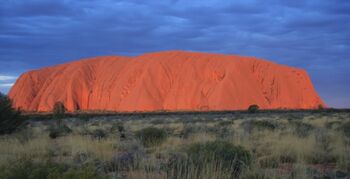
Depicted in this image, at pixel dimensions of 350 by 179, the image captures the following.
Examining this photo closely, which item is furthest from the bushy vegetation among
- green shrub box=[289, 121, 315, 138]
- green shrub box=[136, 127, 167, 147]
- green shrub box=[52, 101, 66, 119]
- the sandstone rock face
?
the sandstone rock face

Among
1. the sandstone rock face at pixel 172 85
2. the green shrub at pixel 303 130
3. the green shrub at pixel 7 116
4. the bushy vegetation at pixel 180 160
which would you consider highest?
the sandstone rock face at pixel 172 85

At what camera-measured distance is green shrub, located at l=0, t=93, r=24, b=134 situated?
1721cm

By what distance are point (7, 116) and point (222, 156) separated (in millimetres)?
11766

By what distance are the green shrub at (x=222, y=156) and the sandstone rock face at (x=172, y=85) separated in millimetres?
75450

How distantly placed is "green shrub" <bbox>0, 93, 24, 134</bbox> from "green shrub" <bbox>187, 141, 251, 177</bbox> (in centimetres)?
1027

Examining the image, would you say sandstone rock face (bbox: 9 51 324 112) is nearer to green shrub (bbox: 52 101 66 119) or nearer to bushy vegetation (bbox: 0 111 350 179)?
green shrub (bbox: 52 101 66 119)

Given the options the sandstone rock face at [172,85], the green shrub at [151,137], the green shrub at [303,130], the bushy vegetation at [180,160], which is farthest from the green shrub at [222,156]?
the sandstone rock face at [172,85]

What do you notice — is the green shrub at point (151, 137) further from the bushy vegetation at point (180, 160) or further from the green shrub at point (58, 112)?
the green shrub at point (58, 112)

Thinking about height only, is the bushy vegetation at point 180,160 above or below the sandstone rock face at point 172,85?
below

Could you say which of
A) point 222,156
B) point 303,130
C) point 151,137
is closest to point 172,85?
point 303,130

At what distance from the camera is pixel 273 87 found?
97312 millimetres

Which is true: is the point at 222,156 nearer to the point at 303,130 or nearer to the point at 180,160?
the point at 180,160

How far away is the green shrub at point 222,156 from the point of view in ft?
27.0

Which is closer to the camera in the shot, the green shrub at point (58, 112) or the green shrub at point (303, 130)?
the green shrub at point (303, 130)
